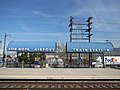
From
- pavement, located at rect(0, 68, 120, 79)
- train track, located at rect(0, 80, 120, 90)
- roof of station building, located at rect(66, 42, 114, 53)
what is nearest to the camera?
train track, located at rect(0, 80, 120, 90)

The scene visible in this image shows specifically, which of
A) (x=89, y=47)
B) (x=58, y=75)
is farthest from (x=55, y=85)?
(x=89, y=47)

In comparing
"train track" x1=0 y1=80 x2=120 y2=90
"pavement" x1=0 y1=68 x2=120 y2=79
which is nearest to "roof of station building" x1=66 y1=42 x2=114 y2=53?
"pavement" x1=0 y1=68 x2=120 y2=79

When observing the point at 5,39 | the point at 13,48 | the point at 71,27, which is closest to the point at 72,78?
the point at 13,48

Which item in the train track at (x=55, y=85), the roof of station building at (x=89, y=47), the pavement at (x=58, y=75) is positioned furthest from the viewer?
the roof of station building at (x=89, y=47)

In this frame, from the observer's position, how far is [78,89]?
1566 cm

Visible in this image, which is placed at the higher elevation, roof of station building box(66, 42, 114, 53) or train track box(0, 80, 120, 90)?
roof of station building box(66, 42, 114, 53)

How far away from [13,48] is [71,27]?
23103mm

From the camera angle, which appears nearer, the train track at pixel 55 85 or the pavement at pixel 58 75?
the train track at pixel 55 85

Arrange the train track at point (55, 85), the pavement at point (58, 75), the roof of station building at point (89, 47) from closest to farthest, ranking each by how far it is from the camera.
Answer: the train track at point (55, 85)
the pavement at point (58, 75)
the roof of station building at point (89, 47)

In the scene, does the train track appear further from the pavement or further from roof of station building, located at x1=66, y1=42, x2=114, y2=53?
roof of station building, located at x1=66, y1=42, x2=114, y2=53

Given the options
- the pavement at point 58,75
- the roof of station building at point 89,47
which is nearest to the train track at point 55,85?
the pavement at point 58,75

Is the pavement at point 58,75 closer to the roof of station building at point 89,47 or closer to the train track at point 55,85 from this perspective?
the train track at point 55,85

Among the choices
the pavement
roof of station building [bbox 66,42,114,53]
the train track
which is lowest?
the train track

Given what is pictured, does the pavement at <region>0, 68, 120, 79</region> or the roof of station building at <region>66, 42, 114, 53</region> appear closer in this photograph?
the pavement at <region>0, 68, 120, 79</region>
